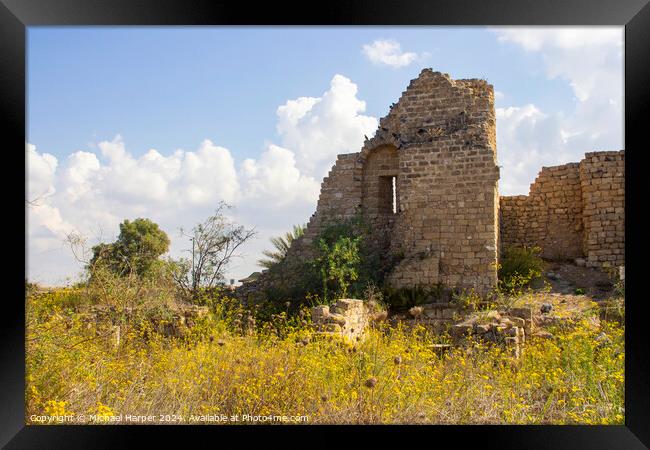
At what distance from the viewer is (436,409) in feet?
18.0

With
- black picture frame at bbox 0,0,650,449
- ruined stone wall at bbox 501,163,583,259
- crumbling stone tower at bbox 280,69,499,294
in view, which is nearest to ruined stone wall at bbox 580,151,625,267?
ruined stone wall at bbox 501,163,583,259

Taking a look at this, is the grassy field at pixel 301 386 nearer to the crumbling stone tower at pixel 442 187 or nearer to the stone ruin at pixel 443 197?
the crumbling stone tower at pixel 442 187

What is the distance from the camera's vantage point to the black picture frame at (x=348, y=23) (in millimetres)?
4992

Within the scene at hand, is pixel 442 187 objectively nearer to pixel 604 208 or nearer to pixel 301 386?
pixel 604 208

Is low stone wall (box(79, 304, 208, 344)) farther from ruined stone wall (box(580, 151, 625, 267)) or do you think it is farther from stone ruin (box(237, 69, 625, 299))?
ruined stone wall (box(580, 151, 625, 267))

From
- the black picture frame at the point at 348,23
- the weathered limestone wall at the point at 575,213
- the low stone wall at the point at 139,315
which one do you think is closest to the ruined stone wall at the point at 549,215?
the weathered limestone wall at the point at 575,213

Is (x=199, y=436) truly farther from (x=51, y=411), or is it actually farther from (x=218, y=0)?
(x=218, y=0)

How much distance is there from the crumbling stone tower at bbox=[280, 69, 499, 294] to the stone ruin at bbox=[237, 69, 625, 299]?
0.8 inches

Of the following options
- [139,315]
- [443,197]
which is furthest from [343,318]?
[443,197]

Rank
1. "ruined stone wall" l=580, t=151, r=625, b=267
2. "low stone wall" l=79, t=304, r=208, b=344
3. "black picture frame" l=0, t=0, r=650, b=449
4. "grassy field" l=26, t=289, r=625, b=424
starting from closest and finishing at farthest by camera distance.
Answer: "black picture frame" l=0, t=0, r=650, b=449, "grassy field" l=26, t=289, r=625, b=424, "low stone wall" l=79, t=304, r=208, b=344, "ruined stone wall" l=580, t=151, r=625, b=267

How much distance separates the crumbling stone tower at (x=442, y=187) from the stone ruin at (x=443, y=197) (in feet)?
0.06

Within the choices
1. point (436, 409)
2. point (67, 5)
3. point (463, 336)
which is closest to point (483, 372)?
point (463, 336)

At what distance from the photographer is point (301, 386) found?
19.2ft

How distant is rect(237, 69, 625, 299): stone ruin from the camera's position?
1217 centimetres
